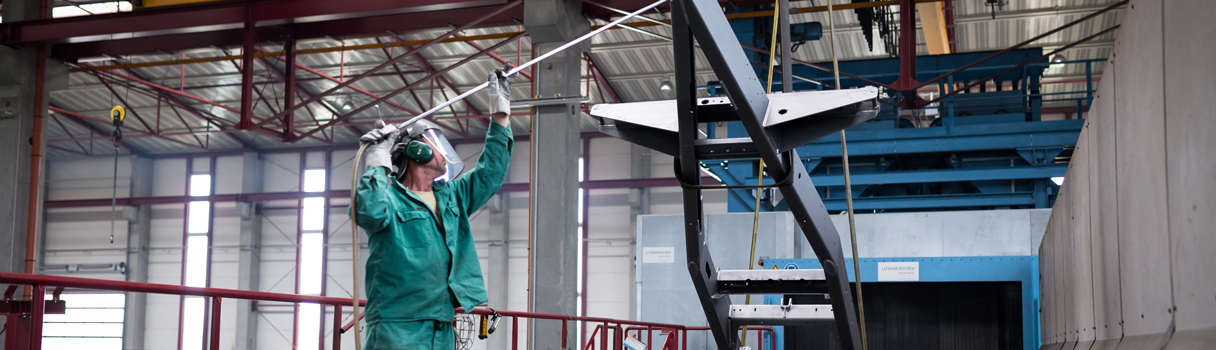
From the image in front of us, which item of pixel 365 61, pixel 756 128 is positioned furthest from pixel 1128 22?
pixel 365 61

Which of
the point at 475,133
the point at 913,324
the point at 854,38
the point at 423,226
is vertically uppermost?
the point at 854,38

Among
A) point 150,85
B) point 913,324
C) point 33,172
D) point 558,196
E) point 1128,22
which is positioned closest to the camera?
point 1128,22

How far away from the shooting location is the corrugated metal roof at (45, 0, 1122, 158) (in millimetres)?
20531

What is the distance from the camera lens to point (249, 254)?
29062 millimetres

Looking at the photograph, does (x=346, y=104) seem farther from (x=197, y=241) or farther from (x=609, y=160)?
(x=197, y=241)

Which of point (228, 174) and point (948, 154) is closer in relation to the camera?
point (948, 154)

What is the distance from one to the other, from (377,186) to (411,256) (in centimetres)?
35

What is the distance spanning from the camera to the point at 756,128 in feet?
11.4

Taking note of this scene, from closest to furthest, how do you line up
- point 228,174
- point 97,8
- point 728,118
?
point 728,118 < point 97,8 < point 228,174

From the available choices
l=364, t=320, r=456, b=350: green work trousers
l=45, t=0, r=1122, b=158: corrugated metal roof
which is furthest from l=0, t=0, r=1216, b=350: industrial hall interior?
l=45, t=0, r=1122, b=158: corrugated metal roof

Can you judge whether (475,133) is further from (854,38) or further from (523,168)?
(854,38)

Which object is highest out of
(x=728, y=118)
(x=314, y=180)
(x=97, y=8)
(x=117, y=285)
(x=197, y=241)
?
(x=97, y=8)

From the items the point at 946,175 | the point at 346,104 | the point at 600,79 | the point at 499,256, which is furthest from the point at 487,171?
the point at 499,256

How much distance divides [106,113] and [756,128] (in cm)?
2983
